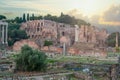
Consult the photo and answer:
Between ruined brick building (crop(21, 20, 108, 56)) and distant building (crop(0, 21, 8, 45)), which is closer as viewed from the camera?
distant building (crop(0, 21, 8, 45))

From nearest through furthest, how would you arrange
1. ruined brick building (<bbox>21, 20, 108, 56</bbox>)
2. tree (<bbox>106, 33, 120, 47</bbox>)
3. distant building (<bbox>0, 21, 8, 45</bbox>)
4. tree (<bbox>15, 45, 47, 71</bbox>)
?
tree (<bbox>15, 45, 47, 71</bbox>), distant building (<bbox>0, 21, 8, 45</bbox>), ruined brick building (<bbox>21, 20, 108, 56</bbox>), tree (<bbox>106, 33, 120, 47</bbox>)

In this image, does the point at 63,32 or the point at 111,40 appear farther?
the point at 63,32

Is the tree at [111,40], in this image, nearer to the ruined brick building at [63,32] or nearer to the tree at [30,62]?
the ruined brick building at [63,32]

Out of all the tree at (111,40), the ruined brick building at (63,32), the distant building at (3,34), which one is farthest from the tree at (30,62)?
the tree at (111,40)

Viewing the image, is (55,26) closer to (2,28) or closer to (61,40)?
(61,40)

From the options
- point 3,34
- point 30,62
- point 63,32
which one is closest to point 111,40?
point 63,32

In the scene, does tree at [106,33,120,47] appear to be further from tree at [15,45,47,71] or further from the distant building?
tree at [15,45,47,71]

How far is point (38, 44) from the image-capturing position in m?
49.6

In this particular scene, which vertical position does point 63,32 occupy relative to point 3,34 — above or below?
above

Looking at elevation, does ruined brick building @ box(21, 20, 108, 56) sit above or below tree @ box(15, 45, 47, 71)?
above

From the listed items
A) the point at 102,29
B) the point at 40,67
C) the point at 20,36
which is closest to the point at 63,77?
the point at 40,67

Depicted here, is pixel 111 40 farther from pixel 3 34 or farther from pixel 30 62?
pixel 30 62

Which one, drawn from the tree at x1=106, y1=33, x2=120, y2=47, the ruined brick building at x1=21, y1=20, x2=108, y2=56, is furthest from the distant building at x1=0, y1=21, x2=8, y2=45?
the tree at x1=106, y1=33, x2=120, y2=47

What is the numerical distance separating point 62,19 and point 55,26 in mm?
18105
